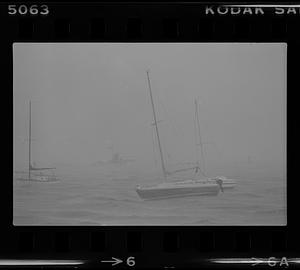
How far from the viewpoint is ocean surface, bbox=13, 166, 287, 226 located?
2.94ft

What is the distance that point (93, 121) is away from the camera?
2.96 feet

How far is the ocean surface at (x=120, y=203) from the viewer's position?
2.94 feet

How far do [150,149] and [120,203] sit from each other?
0.13 m

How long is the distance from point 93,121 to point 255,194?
0.39 meters

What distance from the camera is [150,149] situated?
0.90 metres
